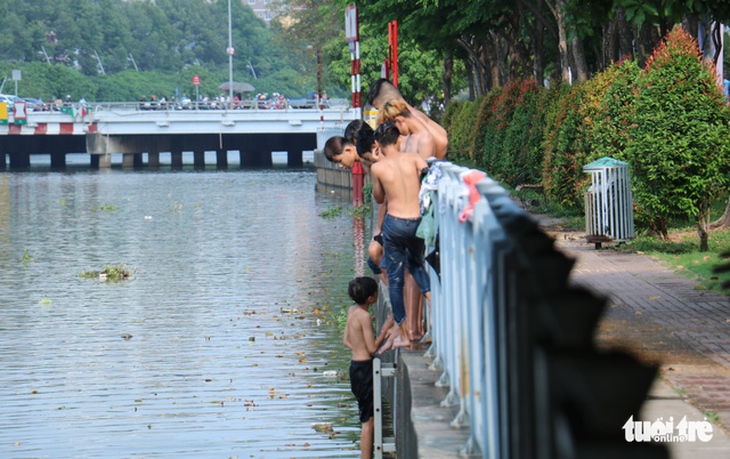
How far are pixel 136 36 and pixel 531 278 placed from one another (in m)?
128

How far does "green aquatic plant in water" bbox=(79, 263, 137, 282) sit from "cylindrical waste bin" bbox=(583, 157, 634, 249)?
318 inches

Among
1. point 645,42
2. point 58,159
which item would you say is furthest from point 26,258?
point 58,159

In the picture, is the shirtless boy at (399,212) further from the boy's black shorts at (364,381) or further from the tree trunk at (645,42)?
the tree trunk at (645,42)

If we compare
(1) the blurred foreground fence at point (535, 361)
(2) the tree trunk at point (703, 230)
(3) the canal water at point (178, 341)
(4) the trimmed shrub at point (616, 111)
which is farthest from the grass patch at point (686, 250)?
(1) the blurred foreground fence at point (535, 361)

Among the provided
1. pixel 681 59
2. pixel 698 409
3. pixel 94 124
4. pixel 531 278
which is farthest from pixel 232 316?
pixel 94 124

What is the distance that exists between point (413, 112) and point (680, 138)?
17.8 ft

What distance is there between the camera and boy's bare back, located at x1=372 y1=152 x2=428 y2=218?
707cm

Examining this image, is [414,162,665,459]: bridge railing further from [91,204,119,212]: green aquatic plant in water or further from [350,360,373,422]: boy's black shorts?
[91,204,119,212]: green aquatic plant in water

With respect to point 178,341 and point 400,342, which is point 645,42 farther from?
point 400,342

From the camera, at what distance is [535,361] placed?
62.7 inches

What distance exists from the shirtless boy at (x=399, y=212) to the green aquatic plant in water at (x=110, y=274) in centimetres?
1111

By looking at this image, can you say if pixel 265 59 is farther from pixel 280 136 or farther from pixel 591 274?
pixel 591 274

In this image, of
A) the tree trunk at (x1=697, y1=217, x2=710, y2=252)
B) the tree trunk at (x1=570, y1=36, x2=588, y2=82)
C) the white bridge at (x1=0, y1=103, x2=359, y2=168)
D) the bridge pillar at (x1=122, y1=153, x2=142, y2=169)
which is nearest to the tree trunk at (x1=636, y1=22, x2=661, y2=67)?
the tree trunk at (x1=570, y1=36, x2=588, y2=82)

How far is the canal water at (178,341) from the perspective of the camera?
822 cm
